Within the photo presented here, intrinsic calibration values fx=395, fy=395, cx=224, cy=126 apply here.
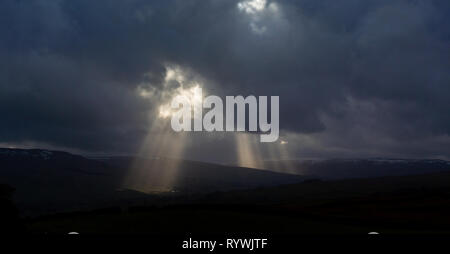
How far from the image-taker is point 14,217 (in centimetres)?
2895

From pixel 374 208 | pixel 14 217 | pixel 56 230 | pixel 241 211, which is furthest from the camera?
pixel 374 208

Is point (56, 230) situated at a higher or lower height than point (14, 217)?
lower

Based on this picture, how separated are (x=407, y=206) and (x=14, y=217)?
61.3 m
